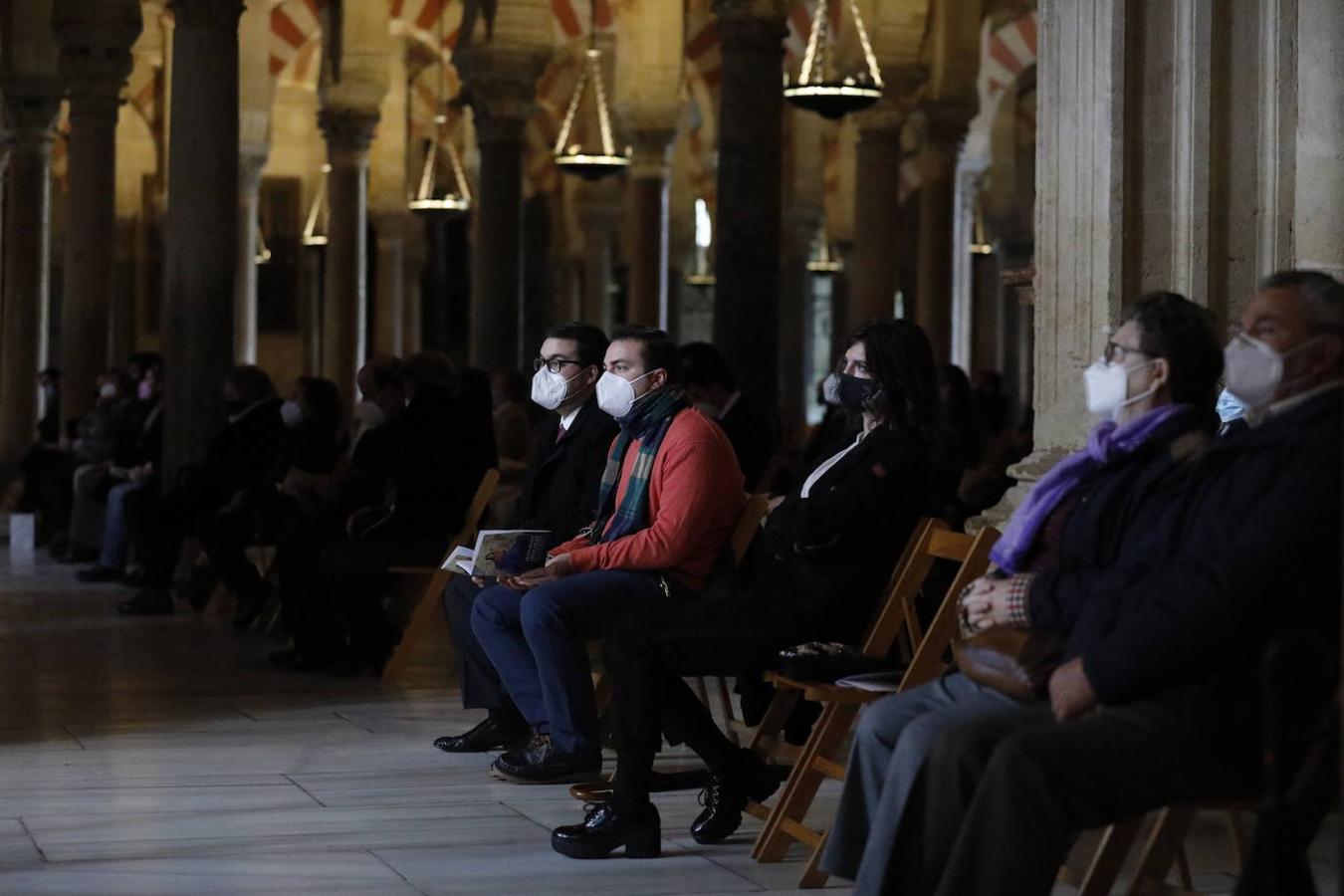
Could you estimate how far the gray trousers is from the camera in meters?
3.57

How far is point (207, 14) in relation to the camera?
1127cm

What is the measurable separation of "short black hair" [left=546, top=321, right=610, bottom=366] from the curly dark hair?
1292 millimetres

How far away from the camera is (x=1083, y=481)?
3969 mm

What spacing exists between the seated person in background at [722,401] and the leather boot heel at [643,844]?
12.9 feet

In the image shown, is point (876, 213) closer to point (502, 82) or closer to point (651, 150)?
point (502, 82)

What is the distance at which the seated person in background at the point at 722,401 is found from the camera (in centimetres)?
878

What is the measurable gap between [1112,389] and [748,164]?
8253mm

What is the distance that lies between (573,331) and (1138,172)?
158 centimetres

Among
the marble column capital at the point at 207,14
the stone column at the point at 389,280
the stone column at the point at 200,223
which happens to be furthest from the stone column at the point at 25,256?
the stone column at the point at 389,280

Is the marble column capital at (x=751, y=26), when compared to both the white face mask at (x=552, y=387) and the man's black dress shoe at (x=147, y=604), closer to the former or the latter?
the man's black dress shoe at (x=147, y=604)

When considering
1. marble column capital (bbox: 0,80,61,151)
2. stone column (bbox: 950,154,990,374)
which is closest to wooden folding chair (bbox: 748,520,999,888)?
marble column capital (bbox: 0,80,61,151)

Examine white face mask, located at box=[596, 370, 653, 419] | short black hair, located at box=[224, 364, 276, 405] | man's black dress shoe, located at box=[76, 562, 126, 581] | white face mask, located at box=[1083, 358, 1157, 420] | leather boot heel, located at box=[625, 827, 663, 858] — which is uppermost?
white face mask, located at box=[1083, 358, 1157, 420]

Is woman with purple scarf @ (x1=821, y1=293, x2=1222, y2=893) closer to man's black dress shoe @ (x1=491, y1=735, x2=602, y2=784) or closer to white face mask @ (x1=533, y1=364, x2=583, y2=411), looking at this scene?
man's black dress shoe @ (x1=491, y1=735, x2=602, y2=784)

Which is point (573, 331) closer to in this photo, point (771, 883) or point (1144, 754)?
point (771, 883)
